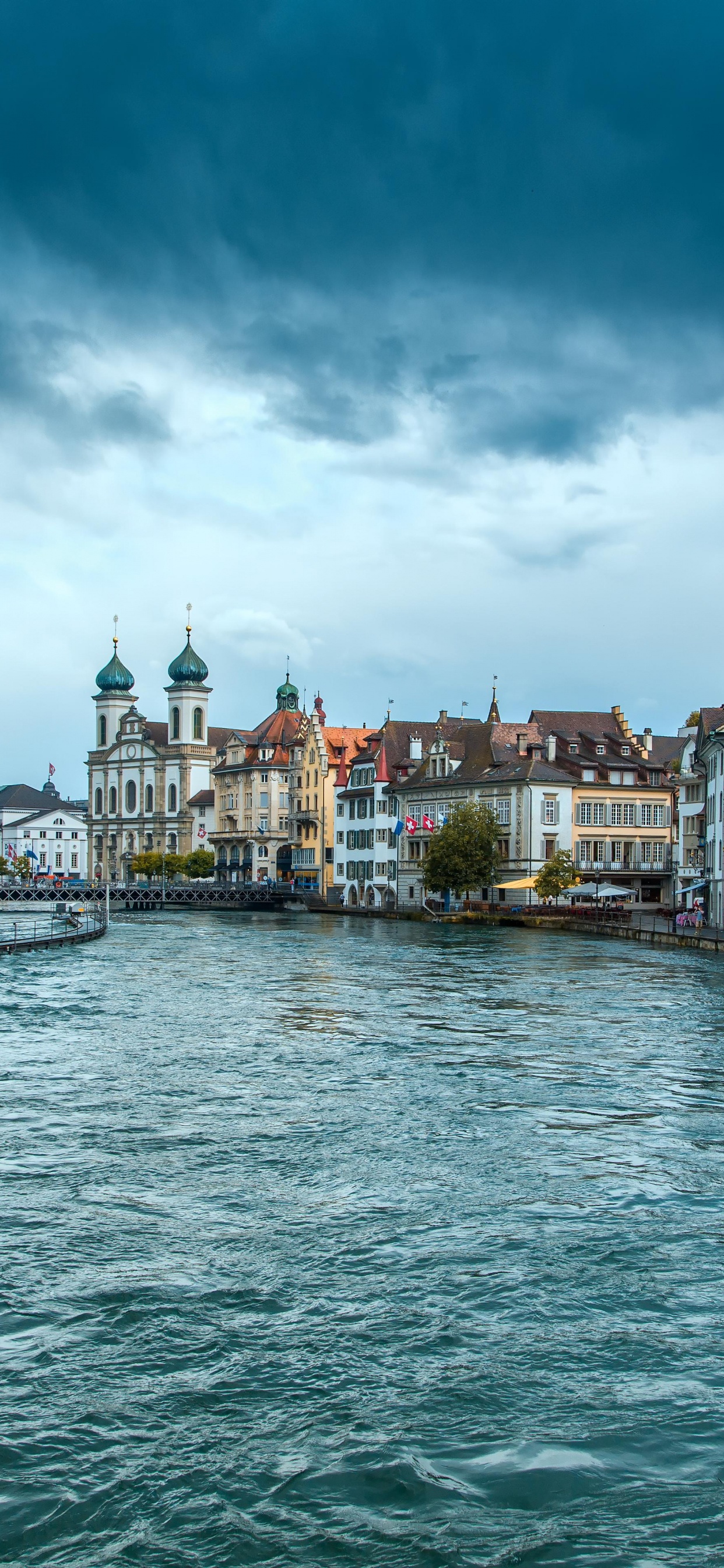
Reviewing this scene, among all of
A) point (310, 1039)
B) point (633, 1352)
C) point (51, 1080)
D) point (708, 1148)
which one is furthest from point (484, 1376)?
point (310, 1039)

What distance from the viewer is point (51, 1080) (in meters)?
25.3

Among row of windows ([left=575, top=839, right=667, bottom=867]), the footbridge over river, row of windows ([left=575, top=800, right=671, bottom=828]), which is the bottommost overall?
the footbridge over river

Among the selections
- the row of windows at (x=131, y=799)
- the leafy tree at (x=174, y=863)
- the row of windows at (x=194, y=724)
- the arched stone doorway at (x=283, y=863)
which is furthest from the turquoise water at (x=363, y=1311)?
the row of windows at (x=194, y=724)

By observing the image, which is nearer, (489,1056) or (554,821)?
(489,1056)

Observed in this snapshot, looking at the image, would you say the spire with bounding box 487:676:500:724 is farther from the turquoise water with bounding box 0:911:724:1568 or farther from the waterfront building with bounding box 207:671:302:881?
the turquoise water with bounding box 0:911:724:1568

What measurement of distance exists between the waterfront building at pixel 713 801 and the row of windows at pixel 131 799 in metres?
104

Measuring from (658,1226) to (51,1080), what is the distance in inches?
514

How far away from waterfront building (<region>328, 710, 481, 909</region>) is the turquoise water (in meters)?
89.2

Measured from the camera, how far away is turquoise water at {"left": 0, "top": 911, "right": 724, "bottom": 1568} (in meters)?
9.39

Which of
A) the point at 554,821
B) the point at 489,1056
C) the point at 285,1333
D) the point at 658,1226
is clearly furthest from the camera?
the point at 554,821

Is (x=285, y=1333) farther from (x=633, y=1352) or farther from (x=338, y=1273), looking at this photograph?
(x=633, y=1352)

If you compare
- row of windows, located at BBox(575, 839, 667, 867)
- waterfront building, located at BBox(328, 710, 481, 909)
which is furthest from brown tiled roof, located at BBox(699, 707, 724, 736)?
waterfront building, located at BBox(328, 710, 481, 909)

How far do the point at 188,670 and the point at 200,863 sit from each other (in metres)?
32.5

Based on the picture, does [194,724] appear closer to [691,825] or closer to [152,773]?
[152,773]
